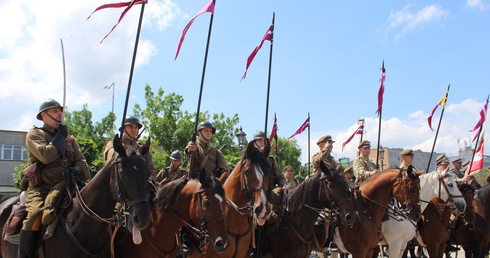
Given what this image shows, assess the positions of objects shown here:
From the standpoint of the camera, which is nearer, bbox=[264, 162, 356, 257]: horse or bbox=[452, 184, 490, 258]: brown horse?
bbox=[264, 162, 356, 257]: horse

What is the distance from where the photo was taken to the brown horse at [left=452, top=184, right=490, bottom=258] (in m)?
12.6

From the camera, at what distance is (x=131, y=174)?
19.2ft

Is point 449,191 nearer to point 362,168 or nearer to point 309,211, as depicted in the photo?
point 362,168

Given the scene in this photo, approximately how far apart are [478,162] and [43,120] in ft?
51.0

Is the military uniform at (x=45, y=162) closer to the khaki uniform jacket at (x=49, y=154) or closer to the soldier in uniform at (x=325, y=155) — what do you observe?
the khaki uniform jacket at (x=49, y=154)

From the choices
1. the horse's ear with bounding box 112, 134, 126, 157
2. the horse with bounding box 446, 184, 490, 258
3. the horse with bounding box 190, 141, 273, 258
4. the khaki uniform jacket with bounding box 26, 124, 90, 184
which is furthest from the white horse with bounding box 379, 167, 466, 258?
the khaki uniform jacket with bounding box 26, 124, 90, 184

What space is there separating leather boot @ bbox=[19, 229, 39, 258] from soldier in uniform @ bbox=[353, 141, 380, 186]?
330 inches

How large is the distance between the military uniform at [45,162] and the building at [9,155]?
42664mm

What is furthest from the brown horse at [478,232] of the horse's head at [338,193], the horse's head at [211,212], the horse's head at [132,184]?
the horse's head at [132,184]

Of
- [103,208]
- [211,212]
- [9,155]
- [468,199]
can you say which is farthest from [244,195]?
[9,155]

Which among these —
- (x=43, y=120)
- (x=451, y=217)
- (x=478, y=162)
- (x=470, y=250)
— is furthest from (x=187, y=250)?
(x=478, y=162)

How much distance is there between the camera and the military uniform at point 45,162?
21.1 feet

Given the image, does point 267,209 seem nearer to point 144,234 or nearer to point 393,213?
point 144,234

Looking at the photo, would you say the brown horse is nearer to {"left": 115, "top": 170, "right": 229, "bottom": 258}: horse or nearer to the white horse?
the white horse
